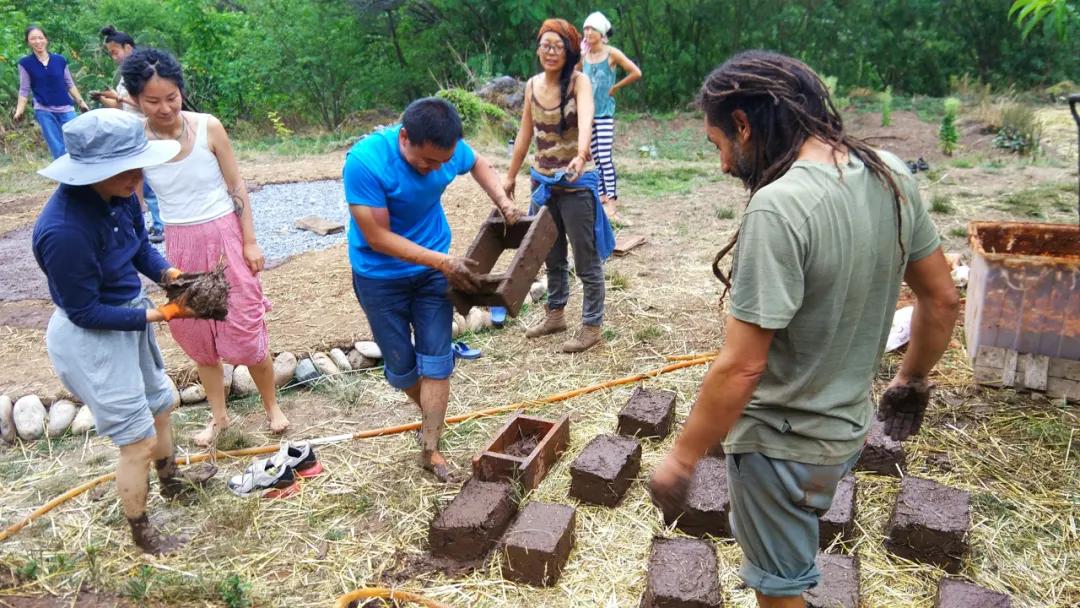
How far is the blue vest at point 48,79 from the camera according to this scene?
980 centimetres

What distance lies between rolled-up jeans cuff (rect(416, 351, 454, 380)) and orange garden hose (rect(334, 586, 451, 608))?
109 centimetres

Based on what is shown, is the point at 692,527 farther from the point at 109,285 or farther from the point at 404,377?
the point at 109,285

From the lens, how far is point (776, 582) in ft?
7.33

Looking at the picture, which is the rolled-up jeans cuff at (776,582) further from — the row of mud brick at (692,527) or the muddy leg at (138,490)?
the muddy leg at (138,490)

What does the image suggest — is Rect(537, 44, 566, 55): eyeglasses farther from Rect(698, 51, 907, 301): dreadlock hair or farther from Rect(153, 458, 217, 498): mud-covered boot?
Rect(153, 458, 217, 498): mud-covered boot

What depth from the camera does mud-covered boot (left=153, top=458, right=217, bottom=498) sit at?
3842 millimetres

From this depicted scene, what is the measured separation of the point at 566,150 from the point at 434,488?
2437 mm

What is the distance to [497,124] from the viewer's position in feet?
42.0

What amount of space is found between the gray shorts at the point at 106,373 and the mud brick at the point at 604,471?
1.99 metres

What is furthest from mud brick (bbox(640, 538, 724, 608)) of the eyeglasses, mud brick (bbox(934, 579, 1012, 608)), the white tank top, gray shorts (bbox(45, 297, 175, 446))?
the eyeglasses

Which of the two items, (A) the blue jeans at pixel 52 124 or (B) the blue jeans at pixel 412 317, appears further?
(A) the blue jeans at pixel 52 124

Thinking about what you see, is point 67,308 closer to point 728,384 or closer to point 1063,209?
point 728,384

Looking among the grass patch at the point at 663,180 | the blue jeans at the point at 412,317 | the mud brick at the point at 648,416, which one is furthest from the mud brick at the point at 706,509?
the grass patch at the point at 663,180

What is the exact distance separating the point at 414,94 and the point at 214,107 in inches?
213
